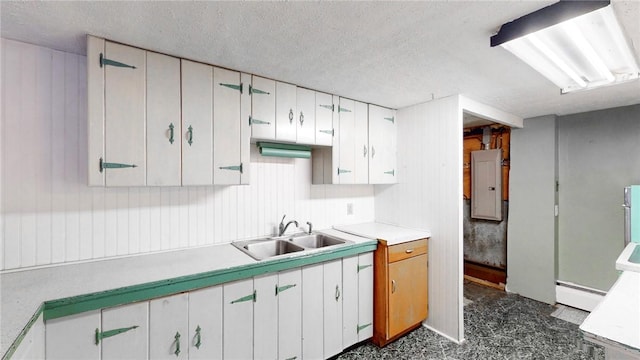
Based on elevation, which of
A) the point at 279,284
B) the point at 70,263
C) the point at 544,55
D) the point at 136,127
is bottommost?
the point at 279,284

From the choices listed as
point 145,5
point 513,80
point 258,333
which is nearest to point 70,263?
point 258,333

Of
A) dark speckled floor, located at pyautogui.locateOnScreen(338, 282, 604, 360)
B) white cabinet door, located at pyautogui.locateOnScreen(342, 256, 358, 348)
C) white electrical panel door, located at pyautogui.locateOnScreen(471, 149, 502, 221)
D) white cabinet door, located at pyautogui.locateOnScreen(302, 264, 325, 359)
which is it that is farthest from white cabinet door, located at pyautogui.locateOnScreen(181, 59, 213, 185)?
white electrical panel door, located at pyautogui.locateOnScreen(471, 149, 502, 221)

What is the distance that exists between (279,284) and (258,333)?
335mm

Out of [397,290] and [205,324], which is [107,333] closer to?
[205,324]

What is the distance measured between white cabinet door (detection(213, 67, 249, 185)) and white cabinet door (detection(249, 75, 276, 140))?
118 millimetres

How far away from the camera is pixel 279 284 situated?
1.92 m

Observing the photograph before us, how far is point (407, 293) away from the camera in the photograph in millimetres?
2508

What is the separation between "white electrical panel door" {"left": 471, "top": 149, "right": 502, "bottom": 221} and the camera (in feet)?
12.4

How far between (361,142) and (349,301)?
4.94 ft

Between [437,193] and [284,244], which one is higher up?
[437,193]

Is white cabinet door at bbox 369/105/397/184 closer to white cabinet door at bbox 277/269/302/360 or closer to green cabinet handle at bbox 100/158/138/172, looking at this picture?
white cabinet door at bbox 277/269/302/360

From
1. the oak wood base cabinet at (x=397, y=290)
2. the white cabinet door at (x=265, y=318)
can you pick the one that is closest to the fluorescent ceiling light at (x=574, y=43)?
the oak wood base cabinet at (x=397, y=290)

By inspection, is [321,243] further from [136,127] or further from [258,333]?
[136,127]

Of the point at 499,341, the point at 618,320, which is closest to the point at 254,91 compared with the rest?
the point at 618,320
